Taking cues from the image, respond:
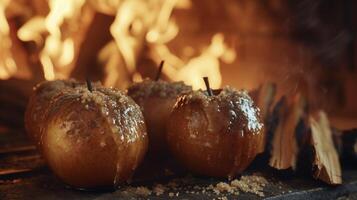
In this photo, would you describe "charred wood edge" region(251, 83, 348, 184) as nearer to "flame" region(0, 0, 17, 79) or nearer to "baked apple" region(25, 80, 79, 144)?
"baked apple" region(25, 80, 79, 144)

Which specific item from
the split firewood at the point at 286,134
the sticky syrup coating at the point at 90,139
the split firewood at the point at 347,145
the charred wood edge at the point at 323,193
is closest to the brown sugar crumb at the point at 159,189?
the sticky syrup coating at the point at 90,139

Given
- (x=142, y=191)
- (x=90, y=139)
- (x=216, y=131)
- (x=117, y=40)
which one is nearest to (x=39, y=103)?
(x=90, y=139)

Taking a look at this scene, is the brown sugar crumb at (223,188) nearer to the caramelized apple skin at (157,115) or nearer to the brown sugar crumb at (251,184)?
the brown sugar crumb at (251,184)

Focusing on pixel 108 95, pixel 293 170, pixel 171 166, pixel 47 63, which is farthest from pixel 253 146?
pixel 47 63

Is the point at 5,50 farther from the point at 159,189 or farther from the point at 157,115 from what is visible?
the point at 159,189

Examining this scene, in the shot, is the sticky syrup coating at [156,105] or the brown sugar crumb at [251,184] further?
the sticky syrup coating at [156,105]

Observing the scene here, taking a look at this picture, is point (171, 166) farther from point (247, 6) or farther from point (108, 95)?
point (247, 6)

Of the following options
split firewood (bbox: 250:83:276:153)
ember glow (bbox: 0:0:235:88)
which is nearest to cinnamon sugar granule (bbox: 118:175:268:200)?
split firewood (bbox: 250:83:276:153)
